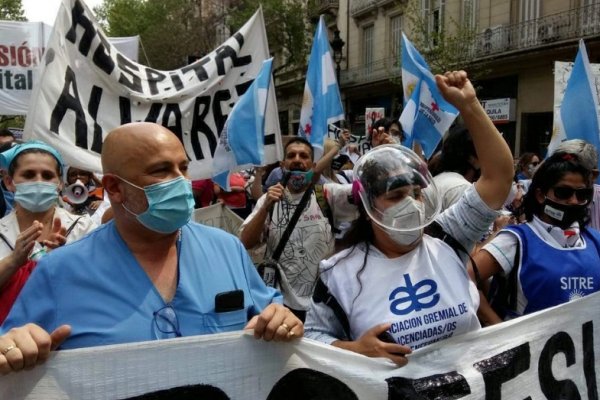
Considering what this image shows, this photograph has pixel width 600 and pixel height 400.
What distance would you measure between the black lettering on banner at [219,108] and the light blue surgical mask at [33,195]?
2089mm

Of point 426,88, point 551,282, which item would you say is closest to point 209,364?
point 551,282

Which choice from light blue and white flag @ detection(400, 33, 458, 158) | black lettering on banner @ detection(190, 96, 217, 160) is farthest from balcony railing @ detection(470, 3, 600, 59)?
black lettering on banner @ detection(190, 96, 217, 160)

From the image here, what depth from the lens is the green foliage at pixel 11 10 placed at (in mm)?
32572

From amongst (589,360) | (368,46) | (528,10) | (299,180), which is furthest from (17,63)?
(368,46)

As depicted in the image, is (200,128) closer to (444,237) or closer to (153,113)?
(153,113)

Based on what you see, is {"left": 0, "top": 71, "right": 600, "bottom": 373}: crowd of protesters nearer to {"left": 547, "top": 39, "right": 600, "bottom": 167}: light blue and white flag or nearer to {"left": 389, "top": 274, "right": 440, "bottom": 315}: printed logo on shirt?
{"left": 389, "top": 274, "right": 440, "bottom": 315}: printed logo on shirt

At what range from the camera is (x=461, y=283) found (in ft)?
6.81

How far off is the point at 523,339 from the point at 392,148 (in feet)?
3.04

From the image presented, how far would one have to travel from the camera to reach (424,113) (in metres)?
5.32

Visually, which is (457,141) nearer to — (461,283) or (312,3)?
(461,283)

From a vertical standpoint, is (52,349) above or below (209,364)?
above

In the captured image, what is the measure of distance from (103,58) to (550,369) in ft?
11.2

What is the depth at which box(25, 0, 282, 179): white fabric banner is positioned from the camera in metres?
3.87

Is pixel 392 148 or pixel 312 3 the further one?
pixel 312 3
